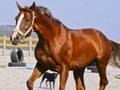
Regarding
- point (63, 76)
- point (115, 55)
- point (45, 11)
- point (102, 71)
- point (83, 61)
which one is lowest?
point (102, 71)

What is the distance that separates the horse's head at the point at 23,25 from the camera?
7238mm

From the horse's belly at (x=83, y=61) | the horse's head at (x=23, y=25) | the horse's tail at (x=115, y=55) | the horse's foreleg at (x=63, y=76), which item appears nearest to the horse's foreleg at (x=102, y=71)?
the horse's belly at (x=83, y=61)

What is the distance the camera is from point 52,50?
7.57 m

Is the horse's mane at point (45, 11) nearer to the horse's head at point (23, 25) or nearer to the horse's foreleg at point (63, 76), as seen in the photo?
the horse's head at point (23, 25)

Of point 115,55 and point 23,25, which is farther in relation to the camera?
point 115,55

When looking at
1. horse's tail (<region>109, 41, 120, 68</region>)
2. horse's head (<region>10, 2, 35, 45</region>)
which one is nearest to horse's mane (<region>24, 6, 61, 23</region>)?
horse's head (<region>10, 2, 35, 45</region>)

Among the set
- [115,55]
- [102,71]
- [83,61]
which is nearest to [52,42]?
[83,61]

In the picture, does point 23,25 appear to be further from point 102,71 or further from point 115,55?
point 115,55

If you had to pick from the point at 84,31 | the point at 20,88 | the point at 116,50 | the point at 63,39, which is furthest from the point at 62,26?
the point at 20,88

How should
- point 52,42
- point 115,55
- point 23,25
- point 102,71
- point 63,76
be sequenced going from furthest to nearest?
1. point 115,55
2. point 102,71
3. point 52,42
4. point 63,76
5. point 23,25

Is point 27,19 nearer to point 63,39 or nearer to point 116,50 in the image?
point 63,39

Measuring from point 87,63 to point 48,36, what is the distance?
119cm

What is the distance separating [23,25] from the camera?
7.32m

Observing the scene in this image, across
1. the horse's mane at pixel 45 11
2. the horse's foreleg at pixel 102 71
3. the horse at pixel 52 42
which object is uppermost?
the horse's mane at pixel 45 11
